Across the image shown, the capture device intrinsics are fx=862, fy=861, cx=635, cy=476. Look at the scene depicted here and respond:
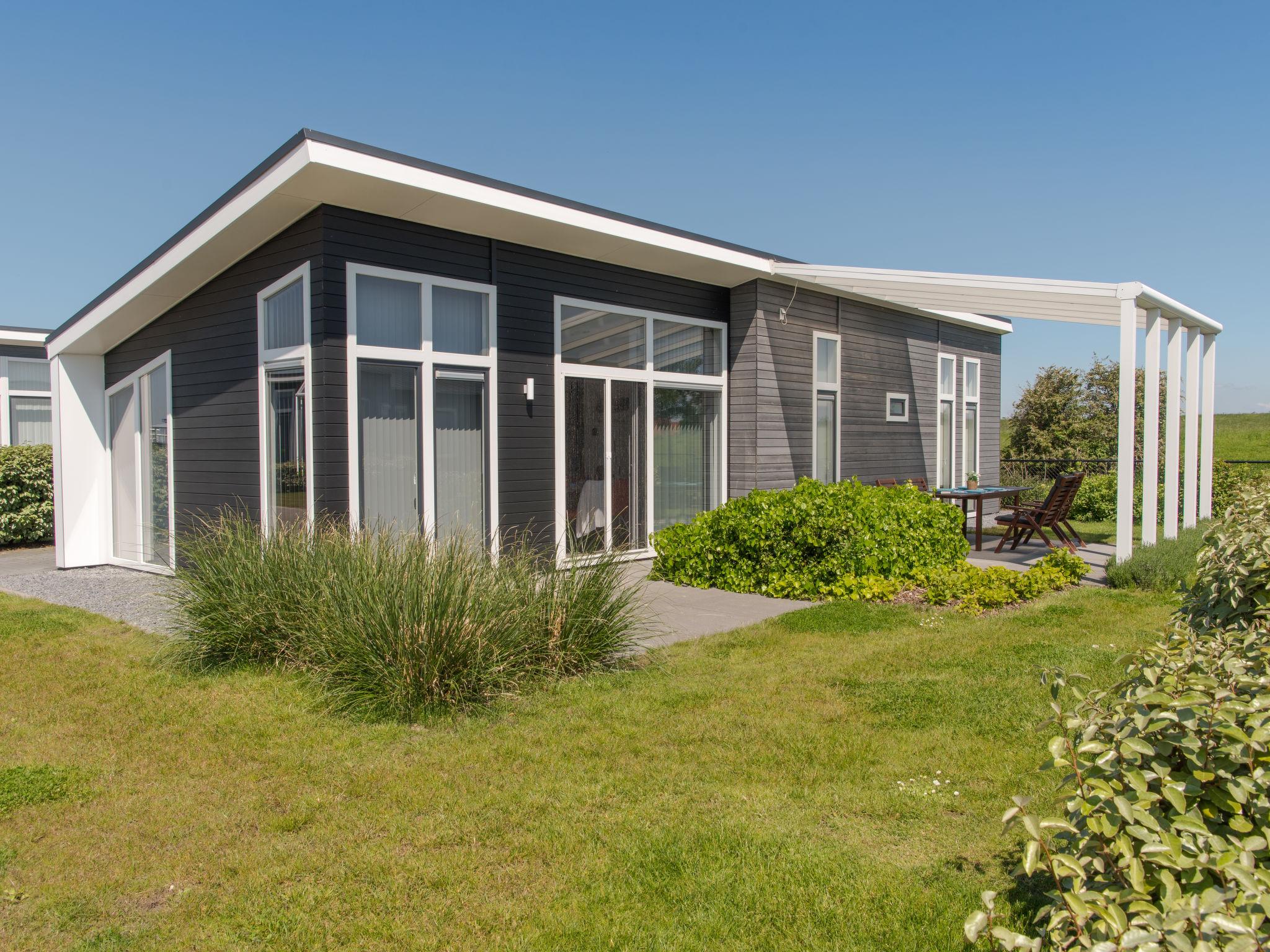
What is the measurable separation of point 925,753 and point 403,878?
7.22ft

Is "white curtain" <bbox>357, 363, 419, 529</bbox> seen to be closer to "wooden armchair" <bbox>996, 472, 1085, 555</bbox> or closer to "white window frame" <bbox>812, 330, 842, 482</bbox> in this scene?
"white window frame" <bbox>812, 330, 842, 482</bbox>

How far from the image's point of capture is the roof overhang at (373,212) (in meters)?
6.39

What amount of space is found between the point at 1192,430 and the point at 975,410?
15.4 feet

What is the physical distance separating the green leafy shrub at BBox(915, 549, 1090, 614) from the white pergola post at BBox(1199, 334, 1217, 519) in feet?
15.4

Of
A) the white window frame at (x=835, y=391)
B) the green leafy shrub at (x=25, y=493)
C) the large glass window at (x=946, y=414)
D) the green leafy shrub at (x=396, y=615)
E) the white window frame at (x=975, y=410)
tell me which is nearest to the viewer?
the green leafy shrub at (x=396, y=615)

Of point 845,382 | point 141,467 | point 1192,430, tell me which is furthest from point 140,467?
point 1192,430

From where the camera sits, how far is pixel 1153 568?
755cm

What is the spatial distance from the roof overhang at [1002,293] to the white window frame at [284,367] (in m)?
5.18

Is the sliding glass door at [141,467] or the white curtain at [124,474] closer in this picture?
the sliding glass door at [141,467]

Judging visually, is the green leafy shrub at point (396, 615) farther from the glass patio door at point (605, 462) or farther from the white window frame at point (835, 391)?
the white window frame at point (835, 391)

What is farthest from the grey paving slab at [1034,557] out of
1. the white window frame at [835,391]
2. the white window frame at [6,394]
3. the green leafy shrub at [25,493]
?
the white window frame at [6,394]

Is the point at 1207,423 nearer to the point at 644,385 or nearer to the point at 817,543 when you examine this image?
the point at 817,543

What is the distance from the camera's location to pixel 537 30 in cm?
1228

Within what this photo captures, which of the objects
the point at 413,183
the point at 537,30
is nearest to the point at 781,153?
the point at 537,30
